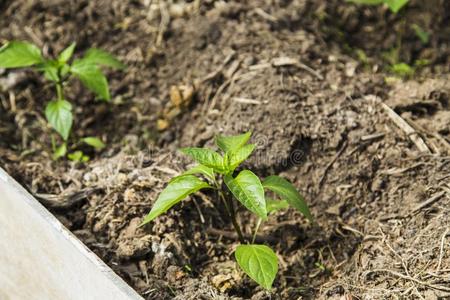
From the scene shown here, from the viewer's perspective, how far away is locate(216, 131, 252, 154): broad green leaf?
2146 mm

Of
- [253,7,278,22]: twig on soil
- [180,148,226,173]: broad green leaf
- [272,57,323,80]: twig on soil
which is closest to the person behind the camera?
[180,148,226,173]: broad green leaf

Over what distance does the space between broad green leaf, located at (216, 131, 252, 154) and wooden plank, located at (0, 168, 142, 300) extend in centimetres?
50

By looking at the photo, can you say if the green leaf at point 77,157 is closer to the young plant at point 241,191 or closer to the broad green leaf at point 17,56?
the broad green leaf at point 17,56

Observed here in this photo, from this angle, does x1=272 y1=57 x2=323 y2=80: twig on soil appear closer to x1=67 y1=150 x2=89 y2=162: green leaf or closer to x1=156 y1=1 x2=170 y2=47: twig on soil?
x1=156 y1=1 x2=170 y2=47: twig on soil

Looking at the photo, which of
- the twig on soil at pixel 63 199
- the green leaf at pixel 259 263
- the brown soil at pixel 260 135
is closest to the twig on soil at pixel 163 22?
the brown soil at pixel 260 135

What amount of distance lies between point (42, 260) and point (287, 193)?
0.78 meters

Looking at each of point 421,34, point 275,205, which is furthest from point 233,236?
point 421,34

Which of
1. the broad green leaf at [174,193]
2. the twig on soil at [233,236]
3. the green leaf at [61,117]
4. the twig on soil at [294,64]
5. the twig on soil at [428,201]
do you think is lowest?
the twig on soil at [233,236]

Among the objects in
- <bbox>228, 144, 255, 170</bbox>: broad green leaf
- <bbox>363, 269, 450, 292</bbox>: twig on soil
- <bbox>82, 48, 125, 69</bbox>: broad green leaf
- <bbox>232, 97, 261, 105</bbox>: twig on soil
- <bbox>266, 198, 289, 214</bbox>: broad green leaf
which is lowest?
<bbox>363, 269, 450, 292</bbox>: twig on soil

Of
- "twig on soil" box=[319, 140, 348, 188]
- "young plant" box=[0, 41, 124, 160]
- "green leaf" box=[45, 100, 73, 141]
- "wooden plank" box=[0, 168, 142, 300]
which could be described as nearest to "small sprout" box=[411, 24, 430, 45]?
"twig on soil" box=[319, 140, 348, 188]

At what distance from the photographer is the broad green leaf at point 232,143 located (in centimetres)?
215

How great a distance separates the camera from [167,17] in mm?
3186

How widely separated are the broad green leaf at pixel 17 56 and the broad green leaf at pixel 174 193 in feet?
2.75

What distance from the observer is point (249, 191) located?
1986mm
